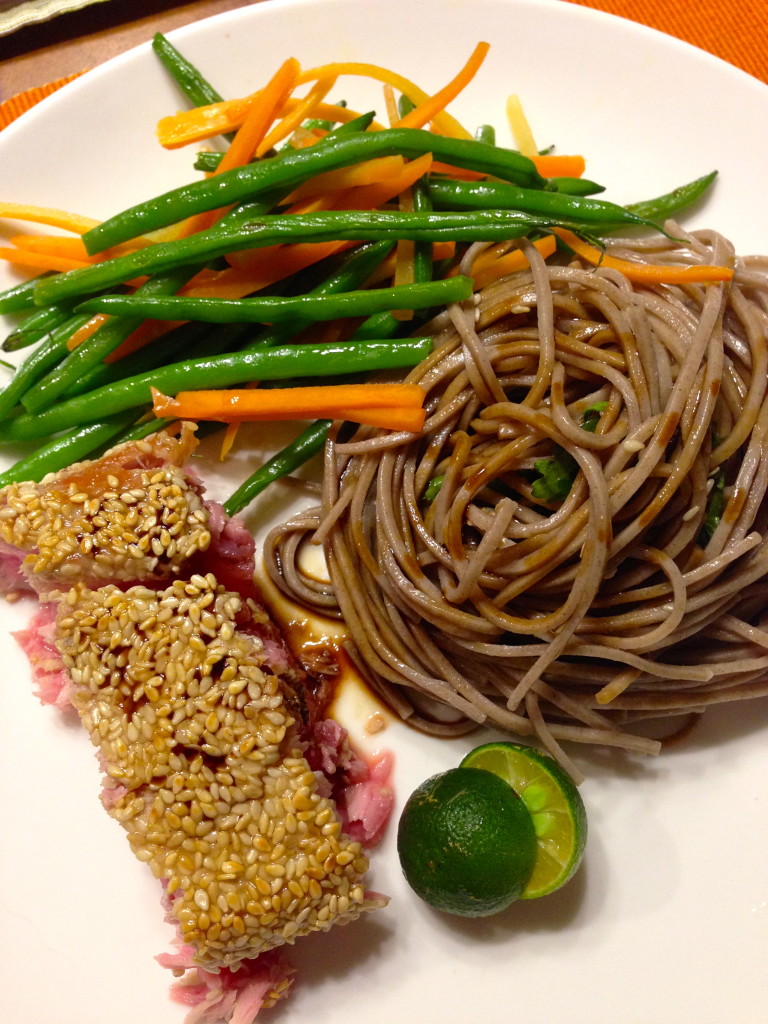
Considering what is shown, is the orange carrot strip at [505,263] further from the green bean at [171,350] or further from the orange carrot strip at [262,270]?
the green bean at [171,350]

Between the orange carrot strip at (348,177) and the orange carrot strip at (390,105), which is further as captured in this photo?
the orange carrot strip at (390,105)

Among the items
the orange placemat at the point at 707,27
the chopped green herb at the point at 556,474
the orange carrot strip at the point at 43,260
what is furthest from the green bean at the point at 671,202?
the orange carrot strip at the point at 43,260

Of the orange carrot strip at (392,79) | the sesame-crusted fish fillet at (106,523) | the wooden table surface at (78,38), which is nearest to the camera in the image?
the sesame-crusted fish fillet at (106,523)

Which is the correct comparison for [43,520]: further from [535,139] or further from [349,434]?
[535,139]

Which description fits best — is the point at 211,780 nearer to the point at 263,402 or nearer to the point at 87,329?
the point at 263,402

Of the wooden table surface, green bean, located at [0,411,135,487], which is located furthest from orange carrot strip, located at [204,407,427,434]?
the wooden table surface

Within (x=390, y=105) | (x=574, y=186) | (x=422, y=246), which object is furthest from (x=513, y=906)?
(x=390, y=105)
